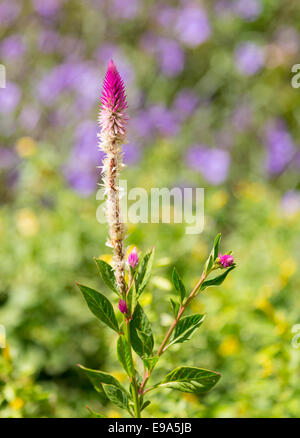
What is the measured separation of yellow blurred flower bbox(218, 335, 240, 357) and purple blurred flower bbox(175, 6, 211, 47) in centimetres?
228

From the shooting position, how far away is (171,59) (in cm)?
307

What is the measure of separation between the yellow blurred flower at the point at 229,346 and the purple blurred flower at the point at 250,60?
1942mm

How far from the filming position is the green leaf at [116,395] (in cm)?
56

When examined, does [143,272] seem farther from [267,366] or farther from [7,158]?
[7,158]

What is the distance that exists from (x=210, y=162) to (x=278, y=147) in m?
0.47

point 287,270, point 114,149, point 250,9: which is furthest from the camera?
point 250,9

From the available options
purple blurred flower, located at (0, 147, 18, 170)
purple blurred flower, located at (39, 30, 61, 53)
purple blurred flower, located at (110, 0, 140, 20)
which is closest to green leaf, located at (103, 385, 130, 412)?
purple blurred flower, located at (0, 147, 18, 170)

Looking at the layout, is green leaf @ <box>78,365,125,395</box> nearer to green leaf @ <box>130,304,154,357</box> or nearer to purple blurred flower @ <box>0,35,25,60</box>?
green leaf @ <box>130,304,154,357</box>

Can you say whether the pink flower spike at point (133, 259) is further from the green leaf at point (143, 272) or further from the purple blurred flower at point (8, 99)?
the purple blurred flower at point (8, 99)

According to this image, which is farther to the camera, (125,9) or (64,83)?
(125,9)

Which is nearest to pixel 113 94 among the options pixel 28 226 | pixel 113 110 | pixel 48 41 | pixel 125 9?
pixel 113 110

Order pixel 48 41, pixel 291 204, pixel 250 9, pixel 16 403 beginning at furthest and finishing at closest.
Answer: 1. pixel 48 41
2. pixel 250 9
3. pixel 291 204
4. pixel 16 403

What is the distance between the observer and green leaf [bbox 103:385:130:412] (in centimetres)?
56

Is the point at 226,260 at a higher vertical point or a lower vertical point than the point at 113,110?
lower
